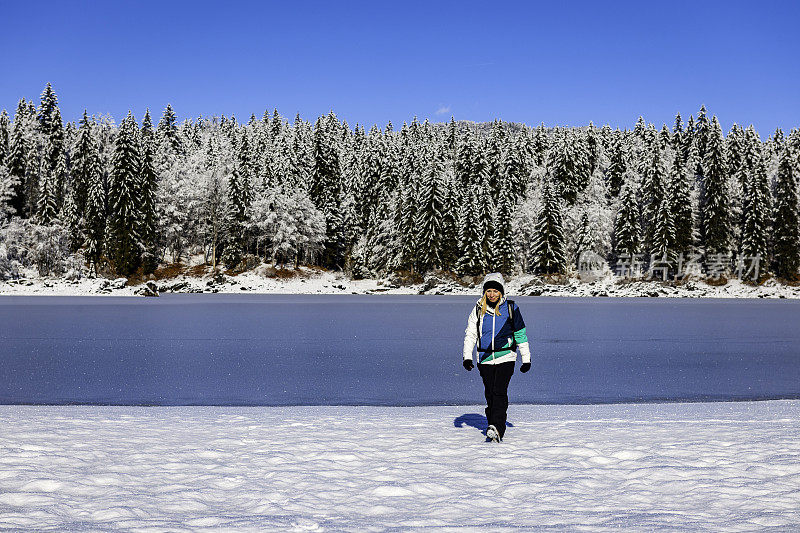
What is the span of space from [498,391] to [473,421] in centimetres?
200

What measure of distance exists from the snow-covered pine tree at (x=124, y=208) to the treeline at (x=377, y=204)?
14 cm

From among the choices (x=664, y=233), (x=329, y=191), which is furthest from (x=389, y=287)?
(x=664, y=233)

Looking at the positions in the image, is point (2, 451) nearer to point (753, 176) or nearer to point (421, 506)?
point (421, 506)

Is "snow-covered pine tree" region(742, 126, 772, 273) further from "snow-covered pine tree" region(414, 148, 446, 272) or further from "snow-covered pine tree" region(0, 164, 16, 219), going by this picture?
"snow-covered pine tree" region(0, 164, 16, 219)

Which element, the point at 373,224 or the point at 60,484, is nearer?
the point at 60,484

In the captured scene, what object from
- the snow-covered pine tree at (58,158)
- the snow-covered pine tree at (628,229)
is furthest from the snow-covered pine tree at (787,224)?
the snow-covered pine tree at (58,158)

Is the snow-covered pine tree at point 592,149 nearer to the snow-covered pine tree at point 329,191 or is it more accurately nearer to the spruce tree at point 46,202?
the snow-covered pine tree at point 329,191

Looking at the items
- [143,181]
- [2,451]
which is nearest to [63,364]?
[2,451]

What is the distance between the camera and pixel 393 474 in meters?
7.01

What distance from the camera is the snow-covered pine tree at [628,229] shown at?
75.2 meters

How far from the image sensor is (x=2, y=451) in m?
7.58

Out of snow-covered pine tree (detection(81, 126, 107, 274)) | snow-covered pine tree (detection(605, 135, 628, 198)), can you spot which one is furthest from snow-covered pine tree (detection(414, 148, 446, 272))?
snow-covered pine tree (detection(81, 126, 107, 274))

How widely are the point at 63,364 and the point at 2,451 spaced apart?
45.5ft

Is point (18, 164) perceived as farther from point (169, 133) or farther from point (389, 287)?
point (389, 287)
